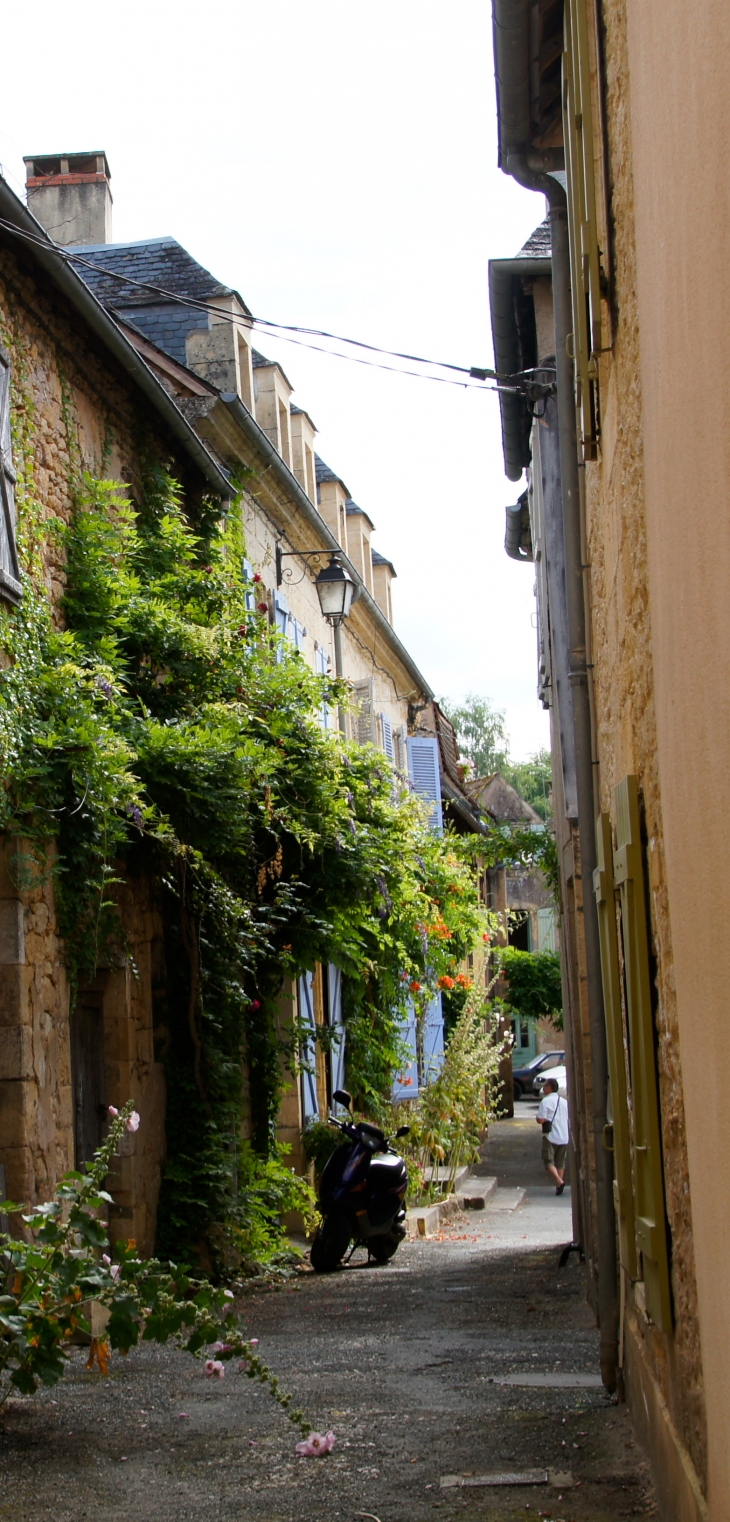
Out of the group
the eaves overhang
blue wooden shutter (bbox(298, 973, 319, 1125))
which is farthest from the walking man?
the eaves overhang

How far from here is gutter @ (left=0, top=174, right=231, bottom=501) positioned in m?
7.18

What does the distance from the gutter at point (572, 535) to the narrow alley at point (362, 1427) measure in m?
0.54

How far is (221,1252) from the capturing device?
883cm

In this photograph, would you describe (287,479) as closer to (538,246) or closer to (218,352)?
(218,352)

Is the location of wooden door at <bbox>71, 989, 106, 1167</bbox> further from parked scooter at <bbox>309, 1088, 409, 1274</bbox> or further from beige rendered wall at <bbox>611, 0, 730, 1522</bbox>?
beige rendered wall at <bbox>611, 0, 730, 1522</bbox>

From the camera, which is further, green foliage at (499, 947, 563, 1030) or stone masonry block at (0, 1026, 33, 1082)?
green foliage at (499, 947, 563, 1030)

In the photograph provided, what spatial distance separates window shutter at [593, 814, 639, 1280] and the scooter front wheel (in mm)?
4867

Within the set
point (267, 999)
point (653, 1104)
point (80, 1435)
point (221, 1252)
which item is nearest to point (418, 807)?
point (267, 999)

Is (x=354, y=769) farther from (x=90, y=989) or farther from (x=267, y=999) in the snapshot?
(x=90, y=989)

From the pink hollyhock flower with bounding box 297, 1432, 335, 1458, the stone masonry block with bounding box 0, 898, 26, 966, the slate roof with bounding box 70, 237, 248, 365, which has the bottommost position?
the pink hollyhock flower with bounding box 297, 1432, 335, 1458

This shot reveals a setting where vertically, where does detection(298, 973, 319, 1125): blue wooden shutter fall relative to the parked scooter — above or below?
above

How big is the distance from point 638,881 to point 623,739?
765mm

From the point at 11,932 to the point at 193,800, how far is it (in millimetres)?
1664

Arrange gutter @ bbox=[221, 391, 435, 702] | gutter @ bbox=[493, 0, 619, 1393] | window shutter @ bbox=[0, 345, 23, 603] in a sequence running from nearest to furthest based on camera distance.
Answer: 1. gutter @ bbox=[493, 0, 619, 1393]
2. window shutter @ bbox=[0, 345, 23, 603]
3. gutter @ bbox=[221, 391, 435, 702]
